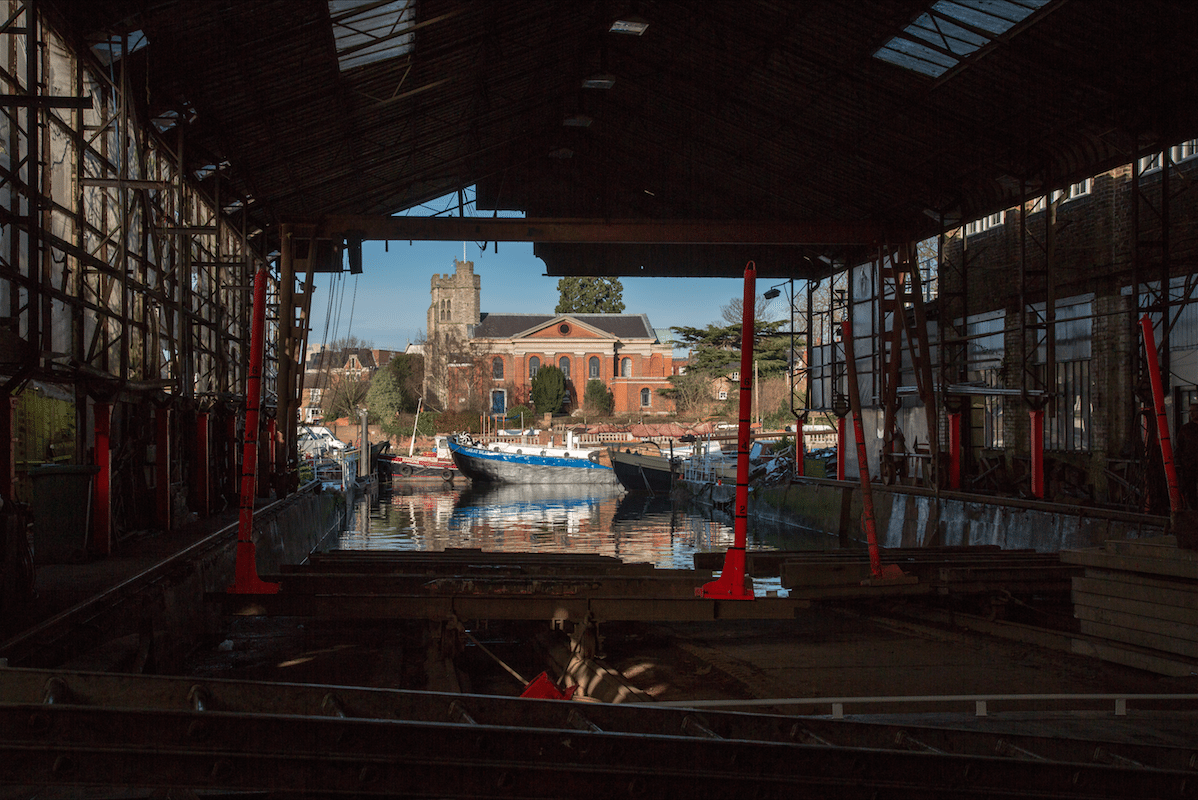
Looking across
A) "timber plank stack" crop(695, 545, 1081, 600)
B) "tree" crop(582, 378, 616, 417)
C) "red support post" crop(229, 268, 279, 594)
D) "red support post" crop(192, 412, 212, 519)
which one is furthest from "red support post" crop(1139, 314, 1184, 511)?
"tree" crop(582, 378, 616, 417)

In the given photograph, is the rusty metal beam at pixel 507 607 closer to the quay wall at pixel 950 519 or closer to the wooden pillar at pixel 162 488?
the wooden pillar at pixel 162 488

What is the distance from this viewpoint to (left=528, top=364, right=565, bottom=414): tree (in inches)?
2645

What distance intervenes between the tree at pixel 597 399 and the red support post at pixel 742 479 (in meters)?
62.6

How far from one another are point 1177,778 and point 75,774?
4.07 metres

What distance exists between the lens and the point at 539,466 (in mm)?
47562

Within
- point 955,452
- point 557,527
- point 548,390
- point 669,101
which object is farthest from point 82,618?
point 548,390

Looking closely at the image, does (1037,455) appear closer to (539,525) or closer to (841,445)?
(841,445)

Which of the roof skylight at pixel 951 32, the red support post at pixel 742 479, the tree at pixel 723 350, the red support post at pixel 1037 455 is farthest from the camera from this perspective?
the tree at pixel 723 350

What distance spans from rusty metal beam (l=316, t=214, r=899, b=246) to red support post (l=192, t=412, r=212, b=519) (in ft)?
16.2

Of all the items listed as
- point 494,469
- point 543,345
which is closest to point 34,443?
point 494,469

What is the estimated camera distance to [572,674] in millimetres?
7020

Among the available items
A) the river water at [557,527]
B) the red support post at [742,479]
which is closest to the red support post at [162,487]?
the river water at [557,527]

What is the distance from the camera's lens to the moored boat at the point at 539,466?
47.4 meters

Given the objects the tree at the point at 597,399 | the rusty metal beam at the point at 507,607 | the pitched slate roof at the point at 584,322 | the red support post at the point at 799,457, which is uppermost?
the pitched slate roof at the point at 584,322
